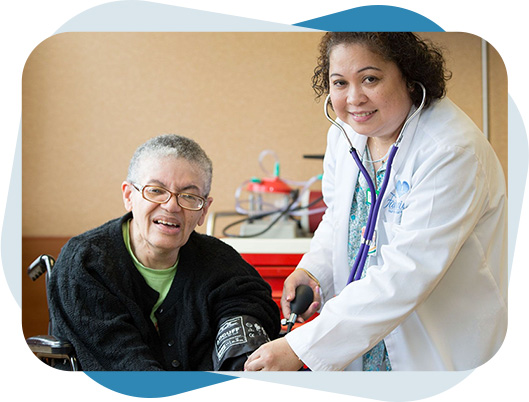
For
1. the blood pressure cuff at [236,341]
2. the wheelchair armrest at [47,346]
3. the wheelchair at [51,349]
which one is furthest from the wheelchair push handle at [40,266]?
the blood pressure cuff at [236,341]

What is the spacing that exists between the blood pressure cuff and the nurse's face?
44 centimetres

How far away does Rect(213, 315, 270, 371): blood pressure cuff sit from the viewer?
A: 1281 millimetres

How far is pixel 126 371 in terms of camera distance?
4.11ft

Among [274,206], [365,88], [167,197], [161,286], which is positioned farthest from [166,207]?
[274,206]

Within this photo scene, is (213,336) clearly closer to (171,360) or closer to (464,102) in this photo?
(171,360)

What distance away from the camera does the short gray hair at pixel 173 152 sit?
4.28 feet

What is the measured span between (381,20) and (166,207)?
1.75 feet

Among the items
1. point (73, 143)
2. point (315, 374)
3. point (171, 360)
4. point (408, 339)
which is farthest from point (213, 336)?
point (73, 143)

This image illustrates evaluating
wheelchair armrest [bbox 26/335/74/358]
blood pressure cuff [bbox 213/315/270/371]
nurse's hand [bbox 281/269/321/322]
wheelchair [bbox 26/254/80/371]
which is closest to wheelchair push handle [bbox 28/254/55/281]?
wheelchair [bbox 26/254/80/371]

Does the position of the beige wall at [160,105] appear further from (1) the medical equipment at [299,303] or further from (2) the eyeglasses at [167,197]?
(1) the medical equipment at [299,303]

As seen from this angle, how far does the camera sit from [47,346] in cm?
126

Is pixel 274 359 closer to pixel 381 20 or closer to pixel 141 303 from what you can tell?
pixel 141 303

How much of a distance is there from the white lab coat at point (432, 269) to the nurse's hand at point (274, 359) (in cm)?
2

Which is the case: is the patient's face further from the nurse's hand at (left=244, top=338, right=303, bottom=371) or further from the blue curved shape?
the blue curved shape
